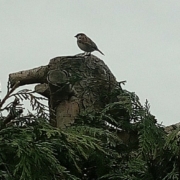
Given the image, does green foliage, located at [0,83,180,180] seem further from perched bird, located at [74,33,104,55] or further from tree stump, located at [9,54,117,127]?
perched bird, located at [74,33,104,55]

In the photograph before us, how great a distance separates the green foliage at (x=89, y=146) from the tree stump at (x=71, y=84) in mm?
109

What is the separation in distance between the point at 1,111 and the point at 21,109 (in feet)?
0.18

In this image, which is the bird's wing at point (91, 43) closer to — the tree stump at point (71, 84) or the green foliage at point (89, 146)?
the tree stump at point (71, 84)

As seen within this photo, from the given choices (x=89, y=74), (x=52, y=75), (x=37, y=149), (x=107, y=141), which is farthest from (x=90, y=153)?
(x=89, y=74)

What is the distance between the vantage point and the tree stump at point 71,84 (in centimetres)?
140

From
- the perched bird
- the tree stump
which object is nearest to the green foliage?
the tree stump

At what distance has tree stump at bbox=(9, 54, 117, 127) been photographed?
4.60 ft

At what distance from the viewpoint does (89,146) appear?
987 millimetres

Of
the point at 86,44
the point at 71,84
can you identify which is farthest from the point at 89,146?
the point at 86,44

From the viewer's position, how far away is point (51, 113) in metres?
1.29

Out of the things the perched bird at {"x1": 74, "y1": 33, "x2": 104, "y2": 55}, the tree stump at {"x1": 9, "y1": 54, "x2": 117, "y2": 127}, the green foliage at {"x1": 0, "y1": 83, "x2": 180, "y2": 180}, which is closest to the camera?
the green foliage at {"x1": 0, "y1": 83, "x2": 180, "y2": 180}

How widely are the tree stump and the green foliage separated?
0.11m

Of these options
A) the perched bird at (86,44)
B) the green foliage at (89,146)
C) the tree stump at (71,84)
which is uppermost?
the perched bird at (86,44)

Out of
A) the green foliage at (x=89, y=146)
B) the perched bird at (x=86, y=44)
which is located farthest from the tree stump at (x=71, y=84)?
the perched bird at (x=86, y=44)
